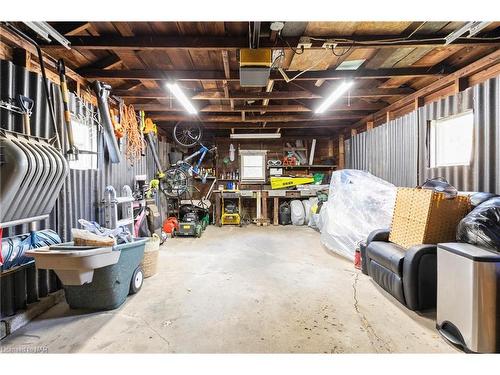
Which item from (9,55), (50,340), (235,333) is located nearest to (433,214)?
(235,333)

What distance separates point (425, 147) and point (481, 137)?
3.06ft

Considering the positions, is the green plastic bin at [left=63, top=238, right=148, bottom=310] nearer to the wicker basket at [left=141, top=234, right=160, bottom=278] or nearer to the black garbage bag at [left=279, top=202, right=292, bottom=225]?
the wicker basket at [left=141, top=234, right=160, bottom=278]

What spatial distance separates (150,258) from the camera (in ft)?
10.2

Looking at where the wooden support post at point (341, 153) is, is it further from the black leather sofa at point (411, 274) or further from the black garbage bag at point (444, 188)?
the black leather sofa at point (411, 274)

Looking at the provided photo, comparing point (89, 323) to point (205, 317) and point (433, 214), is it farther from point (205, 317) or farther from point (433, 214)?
point (433, 214)

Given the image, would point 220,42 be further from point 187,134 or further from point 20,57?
point 187,134

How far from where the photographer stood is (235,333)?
76.2 inches

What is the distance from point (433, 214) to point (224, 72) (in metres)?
3.03

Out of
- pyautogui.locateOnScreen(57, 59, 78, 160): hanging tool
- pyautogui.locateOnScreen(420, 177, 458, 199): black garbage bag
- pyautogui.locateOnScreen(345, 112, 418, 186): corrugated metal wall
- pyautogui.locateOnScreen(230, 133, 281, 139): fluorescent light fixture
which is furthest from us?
pyautogui.locateOnScreen(230, 133, 281, 139): fluorescent light fixture

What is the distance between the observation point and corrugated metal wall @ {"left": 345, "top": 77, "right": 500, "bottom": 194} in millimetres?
2697

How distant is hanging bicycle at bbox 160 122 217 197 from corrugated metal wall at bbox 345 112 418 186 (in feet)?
14.0

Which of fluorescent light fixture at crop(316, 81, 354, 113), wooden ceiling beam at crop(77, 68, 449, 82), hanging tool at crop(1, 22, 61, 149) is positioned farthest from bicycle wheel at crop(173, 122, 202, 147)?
hanging tool at crop(1, 22, 61, 149)

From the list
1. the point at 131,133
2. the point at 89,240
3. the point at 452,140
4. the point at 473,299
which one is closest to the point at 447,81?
the point at 452,140

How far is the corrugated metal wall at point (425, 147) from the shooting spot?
8.85 ft
